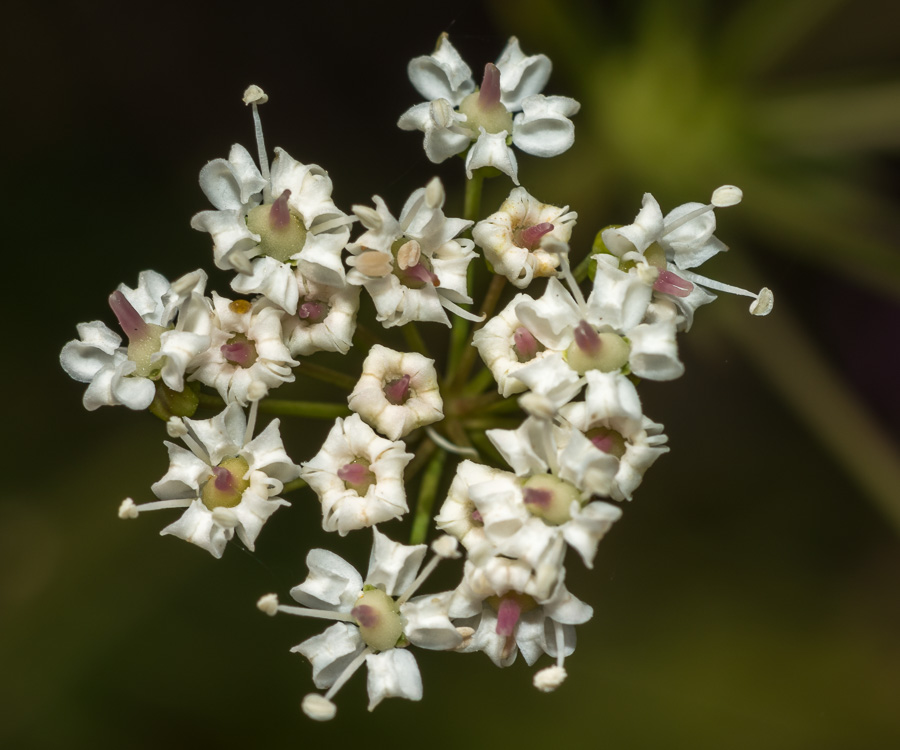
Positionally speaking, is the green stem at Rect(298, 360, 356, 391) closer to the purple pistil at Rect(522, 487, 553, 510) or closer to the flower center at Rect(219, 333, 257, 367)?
the flower center at Rect(219, 333, 257, 367)

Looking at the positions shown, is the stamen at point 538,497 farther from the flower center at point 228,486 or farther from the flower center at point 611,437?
the flower center at point 228,486

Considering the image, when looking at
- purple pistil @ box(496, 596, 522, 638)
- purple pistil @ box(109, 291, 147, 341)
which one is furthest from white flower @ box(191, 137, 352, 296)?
purple pistil @ box(496, 596, 522, 638)

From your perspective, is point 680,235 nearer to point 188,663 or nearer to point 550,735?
point 550,735

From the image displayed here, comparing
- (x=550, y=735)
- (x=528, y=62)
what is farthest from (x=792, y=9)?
(x=550, y=735)

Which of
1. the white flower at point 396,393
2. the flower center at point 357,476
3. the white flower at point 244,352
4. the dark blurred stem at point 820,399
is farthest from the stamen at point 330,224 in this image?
the dark blurred stem at point 820,399

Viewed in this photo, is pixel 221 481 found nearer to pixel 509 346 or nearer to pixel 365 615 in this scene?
pixel 365 615

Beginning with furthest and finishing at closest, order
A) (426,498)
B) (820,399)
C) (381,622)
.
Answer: (820,399), (426,498), (381,622)

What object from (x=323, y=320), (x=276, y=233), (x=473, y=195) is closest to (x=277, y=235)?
(x=276, y=233)

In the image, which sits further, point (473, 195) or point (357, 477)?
point (473, 195)
